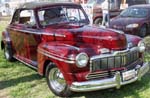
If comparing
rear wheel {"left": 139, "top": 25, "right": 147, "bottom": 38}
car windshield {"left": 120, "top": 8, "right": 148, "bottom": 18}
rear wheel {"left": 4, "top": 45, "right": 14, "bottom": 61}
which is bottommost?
rear wheel {"left": 139, "top": 25, "right": 147, "bottom": 38}

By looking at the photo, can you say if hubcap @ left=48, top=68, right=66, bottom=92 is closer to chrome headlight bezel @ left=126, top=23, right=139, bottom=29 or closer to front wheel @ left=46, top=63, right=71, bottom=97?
front wheel @ left=46, top=63, right=71, bottom=97

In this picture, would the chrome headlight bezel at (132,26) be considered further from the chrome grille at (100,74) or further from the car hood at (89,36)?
the chrome grille at (100,74)

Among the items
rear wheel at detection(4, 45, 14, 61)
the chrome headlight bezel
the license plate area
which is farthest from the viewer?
the chrome headlight bezel

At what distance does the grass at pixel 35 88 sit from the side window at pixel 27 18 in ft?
4.19

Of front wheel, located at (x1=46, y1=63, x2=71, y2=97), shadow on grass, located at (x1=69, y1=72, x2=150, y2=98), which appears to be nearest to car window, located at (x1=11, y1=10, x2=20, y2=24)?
front wheel, located at (x1=46, y1=63, x2=71, y2=97)

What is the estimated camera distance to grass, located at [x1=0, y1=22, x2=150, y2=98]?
608 centimetres

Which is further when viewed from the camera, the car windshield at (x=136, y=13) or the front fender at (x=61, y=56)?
the car windshield at (x=136, y=13)

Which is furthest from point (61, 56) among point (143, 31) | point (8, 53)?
point (143, 31)

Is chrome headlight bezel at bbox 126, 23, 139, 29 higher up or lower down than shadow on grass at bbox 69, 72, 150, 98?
higher up

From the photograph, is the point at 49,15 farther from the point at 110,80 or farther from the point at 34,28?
the point at 110,80

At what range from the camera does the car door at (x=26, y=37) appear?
7.01 metres

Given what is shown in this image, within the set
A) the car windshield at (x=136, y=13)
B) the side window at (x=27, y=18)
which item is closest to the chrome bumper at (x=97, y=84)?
the side window at (x=27, y=18)

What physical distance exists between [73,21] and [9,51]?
257 cm

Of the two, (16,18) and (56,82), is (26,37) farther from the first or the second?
(56,82)
